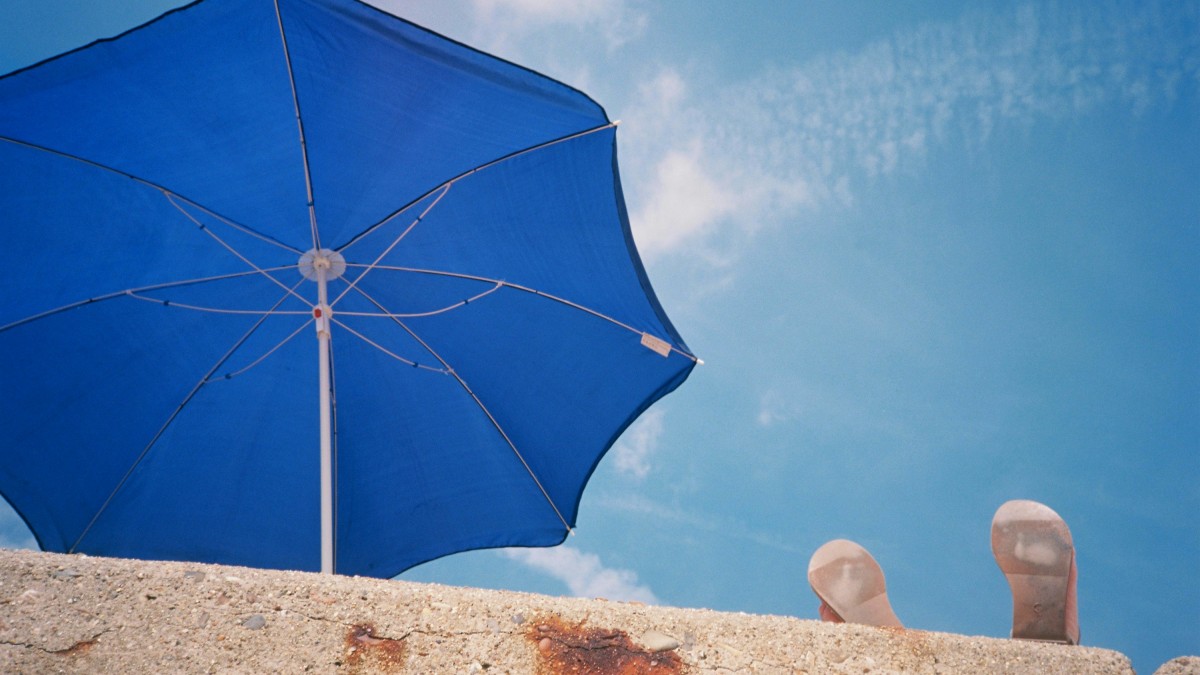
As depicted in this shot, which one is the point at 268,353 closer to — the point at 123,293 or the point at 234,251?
the point at 234,251

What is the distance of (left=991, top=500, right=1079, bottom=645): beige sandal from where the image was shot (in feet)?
6.17

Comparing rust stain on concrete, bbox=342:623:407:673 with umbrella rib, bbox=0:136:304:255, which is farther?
umbrella rib, bbox=0:136:304:255

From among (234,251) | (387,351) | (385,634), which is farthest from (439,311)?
(385,634)

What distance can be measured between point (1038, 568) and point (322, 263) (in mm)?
2665

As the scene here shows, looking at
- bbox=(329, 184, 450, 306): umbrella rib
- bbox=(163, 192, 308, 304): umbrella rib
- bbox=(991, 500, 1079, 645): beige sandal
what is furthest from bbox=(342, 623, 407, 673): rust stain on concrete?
bbox=(163, 192, 308, 304): umbrella rib

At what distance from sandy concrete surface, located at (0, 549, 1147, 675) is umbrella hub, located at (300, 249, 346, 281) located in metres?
1.94

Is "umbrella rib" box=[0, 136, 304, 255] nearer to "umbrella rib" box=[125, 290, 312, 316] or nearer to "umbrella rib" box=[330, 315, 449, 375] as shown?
"umbrella rib" box=[125, 290, 312, 316]

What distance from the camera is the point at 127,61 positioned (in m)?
2.76

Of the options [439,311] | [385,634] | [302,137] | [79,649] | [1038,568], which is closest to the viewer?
[79,649]

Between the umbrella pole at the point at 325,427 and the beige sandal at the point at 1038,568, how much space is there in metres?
2.23

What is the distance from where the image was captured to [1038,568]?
6.27ft

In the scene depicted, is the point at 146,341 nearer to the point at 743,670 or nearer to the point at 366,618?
the point at 366,618

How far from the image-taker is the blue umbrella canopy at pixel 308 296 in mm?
2848

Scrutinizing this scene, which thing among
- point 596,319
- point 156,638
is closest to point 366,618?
point 156,638
